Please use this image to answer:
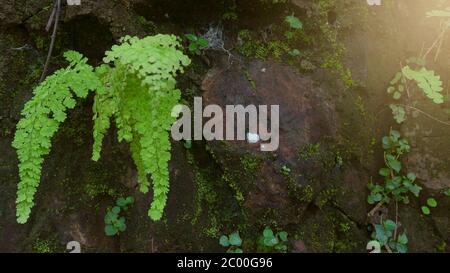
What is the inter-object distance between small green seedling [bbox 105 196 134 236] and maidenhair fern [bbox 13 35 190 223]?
2.95 feet

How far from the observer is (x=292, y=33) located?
12.9 ft

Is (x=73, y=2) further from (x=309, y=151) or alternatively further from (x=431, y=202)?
(x=431, y=202)

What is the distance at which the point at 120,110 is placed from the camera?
2.51 metres

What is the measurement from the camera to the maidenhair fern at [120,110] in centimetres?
238

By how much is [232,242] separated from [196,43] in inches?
71.7

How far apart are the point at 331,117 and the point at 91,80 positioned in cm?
220

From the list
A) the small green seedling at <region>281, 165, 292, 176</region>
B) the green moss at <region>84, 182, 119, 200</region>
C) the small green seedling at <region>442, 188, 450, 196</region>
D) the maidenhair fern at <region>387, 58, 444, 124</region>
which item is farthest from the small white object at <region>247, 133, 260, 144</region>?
the small green seedling at <region>442, 188, 450, 196</region>

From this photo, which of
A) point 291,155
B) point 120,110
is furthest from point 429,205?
point 120,110

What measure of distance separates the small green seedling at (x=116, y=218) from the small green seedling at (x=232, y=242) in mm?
819

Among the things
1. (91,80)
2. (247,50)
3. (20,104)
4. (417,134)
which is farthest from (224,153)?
(417,134)

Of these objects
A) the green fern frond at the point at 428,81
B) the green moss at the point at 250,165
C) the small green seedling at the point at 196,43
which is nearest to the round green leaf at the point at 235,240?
the green moss at the point at 250,165

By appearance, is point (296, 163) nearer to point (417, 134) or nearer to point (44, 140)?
point (417, 134)

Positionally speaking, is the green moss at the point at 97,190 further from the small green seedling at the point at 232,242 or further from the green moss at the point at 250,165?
the green moss at the point at 250,165
